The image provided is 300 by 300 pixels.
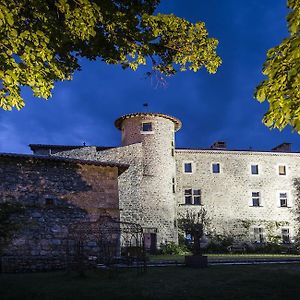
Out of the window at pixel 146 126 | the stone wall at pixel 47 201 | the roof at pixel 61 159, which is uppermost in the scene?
the window at pixel 146 126

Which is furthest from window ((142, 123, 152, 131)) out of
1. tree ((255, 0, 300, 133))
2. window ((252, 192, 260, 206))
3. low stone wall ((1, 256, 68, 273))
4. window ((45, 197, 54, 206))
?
tree ((255, 0, 300, 133))

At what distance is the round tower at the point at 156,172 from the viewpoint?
27406 mm

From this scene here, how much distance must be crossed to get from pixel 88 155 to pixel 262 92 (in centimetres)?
2547

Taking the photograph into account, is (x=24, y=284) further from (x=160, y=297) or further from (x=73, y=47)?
(x=73, y=47)

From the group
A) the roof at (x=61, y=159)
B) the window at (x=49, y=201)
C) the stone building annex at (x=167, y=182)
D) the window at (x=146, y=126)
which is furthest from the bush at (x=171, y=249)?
the window at (x=49, y=201)

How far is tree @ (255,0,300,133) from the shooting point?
460 centimetres

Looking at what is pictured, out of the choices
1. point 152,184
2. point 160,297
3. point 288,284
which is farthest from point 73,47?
point 152,184

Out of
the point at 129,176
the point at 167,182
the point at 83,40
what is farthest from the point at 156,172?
the point at 83,40

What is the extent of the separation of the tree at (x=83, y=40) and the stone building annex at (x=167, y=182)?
10011mm

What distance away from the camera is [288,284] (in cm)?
1032

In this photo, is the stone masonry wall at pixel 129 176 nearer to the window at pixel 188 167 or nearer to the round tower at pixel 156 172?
the round tower at pixel 156 172

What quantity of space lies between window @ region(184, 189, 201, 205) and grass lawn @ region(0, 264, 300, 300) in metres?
18.4

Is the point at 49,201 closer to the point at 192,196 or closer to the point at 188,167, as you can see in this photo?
the point at 192,196

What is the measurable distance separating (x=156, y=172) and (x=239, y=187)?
854cm
